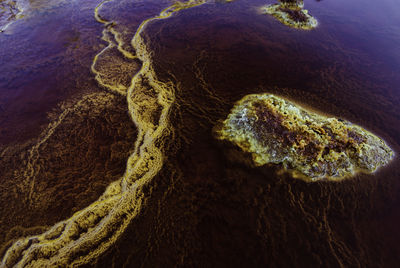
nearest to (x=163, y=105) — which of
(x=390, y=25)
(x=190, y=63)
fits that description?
(x=190, y=63)

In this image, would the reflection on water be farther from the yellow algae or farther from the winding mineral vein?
the yellow algae

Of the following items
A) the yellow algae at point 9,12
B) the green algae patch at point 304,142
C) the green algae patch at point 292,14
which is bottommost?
the green algae patch at point 304,142

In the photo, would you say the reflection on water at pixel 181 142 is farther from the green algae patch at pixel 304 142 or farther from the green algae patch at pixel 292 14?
the green algae patch at pixel 292 14

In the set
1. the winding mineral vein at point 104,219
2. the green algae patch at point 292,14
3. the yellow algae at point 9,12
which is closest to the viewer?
the winding mineral vein at point 104,219

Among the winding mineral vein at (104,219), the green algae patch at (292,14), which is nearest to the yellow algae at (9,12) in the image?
the winding mineral vein at (104,219)

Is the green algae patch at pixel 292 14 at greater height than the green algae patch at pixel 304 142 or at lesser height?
greater

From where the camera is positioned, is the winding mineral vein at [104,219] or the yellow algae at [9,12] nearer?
the winding mineral vein at [104,219]

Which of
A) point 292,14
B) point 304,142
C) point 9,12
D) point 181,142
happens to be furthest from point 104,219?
point 9,12

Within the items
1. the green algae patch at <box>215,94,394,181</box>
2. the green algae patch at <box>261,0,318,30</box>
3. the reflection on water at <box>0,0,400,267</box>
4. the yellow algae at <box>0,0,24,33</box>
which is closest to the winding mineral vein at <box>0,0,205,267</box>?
the reflection on water at <box>0,0,400,267</box>
